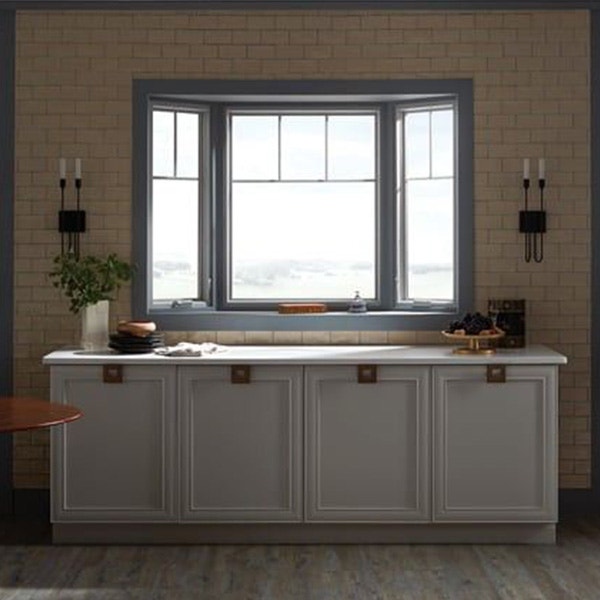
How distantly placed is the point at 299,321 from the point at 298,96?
1.33m

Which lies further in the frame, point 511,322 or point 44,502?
point 44,502

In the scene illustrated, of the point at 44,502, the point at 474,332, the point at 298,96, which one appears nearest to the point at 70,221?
the point at 298,96

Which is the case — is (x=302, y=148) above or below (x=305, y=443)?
above

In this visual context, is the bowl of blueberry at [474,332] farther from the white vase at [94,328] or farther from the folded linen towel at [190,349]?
the white vase at [94,328]

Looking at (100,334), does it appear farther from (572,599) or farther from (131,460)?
(572,599)

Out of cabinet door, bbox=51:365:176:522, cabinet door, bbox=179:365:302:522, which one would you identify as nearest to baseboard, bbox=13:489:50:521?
cabinet door, bbox=51:365:176:522

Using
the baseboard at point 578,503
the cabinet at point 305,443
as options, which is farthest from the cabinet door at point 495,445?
the baseboard at point 578,503

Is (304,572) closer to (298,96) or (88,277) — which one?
(88,277)

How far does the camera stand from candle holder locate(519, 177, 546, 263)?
693cm

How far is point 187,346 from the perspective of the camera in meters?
6.51

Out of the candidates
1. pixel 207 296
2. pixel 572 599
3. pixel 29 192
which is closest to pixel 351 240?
pixel 207 296

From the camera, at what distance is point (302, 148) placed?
735 cm

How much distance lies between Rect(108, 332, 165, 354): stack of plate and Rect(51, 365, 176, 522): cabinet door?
0.70 ft

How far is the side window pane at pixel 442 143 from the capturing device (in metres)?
7.18
